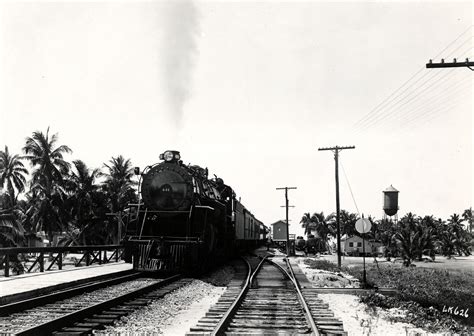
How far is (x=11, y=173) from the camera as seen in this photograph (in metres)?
29.6

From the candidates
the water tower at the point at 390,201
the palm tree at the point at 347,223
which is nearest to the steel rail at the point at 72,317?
the water tower at the point at 390,201

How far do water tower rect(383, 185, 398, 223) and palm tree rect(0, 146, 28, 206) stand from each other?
75.4 ft

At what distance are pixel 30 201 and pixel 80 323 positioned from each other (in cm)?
2923

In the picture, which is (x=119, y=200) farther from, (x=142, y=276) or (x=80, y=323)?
(x=80, y=323)

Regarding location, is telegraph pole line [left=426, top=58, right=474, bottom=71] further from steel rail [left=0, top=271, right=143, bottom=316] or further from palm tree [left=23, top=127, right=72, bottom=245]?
palm tree [left=23, top=127, right=72, bottom=245]

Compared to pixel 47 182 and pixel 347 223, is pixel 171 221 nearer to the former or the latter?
pixel 47 182

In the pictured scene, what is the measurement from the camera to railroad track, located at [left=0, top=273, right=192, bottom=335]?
574 centimetres

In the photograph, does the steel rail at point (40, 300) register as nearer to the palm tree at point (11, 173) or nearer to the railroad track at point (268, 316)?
the railroad track at point (268, 316)

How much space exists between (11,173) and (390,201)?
79.2 feet

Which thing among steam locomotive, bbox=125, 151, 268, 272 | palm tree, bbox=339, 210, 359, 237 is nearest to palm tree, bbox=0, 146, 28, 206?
steam locomotive, bbox=125, 151, 268, 272

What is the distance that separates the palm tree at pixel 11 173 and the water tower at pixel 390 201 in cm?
2298

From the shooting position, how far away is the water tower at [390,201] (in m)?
17.8

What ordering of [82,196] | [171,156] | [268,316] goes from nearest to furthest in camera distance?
[268,316] → [171,156] → [82,196]

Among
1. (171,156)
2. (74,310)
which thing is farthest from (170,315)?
(171,156)
